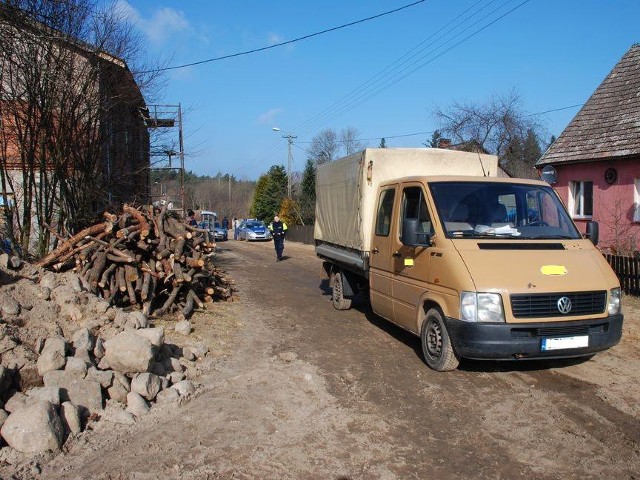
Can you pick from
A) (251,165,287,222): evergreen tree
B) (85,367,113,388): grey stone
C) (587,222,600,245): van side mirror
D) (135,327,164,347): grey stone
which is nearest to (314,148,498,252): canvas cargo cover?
(587,222,600,245): van side mirror

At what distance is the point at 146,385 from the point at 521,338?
12.1ft

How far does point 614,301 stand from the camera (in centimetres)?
582

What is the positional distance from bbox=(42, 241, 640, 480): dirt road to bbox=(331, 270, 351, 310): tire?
243 centimetres

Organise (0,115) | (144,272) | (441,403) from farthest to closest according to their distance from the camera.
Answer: (0,115), (144,272), (441,403)

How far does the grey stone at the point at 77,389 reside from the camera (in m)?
4.89

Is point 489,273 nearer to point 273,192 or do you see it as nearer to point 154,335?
point 154,335

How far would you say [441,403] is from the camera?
5.34 metres

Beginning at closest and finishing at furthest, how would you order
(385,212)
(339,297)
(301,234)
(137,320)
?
(137,320) → (385,212) → (339,297) → (301,234)

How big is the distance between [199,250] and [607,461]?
26.0 ft

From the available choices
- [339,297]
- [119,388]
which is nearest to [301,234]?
[339,297]

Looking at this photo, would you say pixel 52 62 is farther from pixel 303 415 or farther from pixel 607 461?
pixel 607 461

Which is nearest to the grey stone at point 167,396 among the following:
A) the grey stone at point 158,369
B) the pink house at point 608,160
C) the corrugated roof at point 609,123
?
the grey stone at point 158,369

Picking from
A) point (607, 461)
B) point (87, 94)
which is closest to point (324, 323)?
point (607, 461)

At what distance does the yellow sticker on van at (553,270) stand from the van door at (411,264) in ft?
4.02
